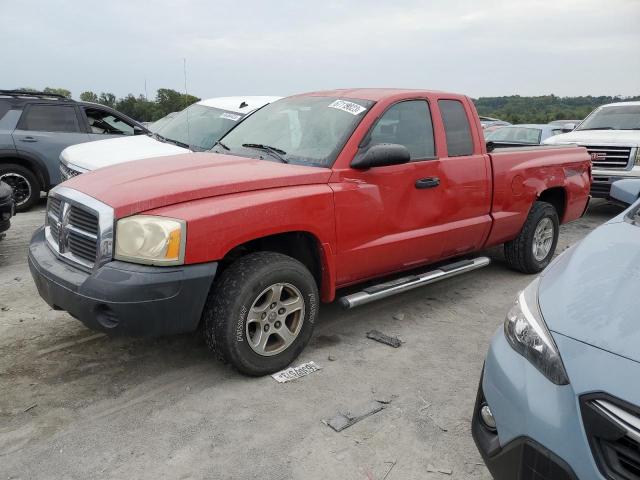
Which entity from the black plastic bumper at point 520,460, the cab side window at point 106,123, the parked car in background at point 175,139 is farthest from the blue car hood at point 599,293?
the cab side window at point 106,123

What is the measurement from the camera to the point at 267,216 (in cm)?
313

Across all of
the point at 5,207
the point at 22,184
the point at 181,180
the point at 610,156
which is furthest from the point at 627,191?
the point at 22,184

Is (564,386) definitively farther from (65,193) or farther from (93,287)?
(65,193)

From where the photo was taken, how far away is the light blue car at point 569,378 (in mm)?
1667

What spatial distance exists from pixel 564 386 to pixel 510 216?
3340mm

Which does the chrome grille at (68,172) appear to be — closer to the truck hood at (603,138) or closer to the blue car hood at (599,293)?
the blue car hood at (599,293)

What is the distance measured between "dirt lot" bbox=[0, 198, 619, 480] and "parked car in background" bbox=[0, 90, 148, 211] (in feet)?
13.4

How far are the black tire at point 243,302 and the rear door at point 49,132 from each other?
5.92 m

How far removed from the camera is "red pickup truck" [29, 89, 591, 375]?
2.86m

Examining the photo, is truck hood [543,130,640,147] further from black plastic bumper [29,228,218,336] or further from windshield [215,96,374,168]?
black plastic bumper [29,228,218,336]

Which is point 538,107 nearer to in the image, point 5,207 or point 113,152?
point 113,152

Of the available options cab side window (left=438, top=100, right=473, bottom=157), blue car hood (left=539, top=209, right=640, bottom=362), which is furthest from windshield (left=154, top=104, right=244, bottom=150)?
blue car hood (left=539, top=209, right=640, bottom=362)

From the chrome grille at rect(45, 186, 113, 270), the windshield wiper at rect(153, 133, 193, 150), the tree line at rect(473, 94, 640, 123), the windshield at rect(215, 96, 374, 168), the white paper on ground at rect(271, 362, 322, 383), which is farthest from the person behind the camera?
the tree line at rect(473, 94, 640, 123)

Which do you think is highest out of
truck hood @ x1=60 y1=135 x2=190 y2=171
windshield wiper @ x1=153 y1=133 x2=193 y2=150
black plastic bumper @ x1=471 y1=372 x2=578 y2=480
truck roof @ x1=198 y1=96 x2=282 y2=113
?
truck roof @ x1=198 y1=96 x2=282 y2=113
